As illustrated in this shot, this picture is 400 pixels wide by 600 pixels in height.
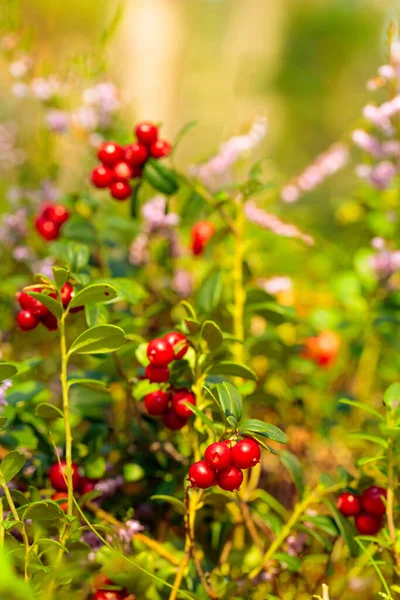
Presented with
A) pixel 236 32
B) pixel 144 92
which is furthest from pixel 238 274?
pixel 236 32

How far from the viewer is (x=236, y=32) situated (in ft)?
29.1

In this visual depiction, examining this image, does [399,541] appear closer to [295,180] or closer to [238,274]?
[238,274]

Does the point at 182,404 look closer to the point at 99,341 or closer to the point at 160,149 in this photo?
the point at 99,341

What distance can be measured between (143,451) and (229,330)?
0.36m

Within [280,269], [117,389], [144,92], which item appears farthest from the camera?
[144,92]

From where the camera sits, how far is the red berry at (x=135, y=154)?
3.80 feet

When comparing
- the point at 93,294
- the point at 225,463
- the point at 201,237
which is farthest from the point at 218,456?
the point at 201,237

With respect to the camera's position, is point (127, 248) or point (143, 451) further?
point (127, 248)

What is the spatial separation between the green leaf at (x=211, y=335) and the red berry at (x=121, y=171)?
0.41 m

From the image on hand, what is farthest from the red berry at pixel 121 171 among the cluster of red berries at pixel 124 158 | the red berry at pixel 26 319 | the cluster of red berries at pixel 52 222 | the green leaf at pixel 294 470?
the green leaf at pixel 294 470

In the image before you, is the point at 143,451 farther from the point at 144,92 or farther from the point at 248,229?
the point at 144,92

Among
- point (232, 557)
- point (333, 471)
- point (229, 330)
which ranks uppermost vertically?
point (229, 330)

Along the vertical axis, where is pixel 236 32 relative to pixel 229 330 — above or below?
above

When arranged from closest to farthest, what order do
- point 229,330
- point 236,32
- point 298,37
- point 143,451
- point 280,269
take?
1. point 143,451
2. point 229,330
3. point 280,269
4. point 236,32
5. point 298,37
